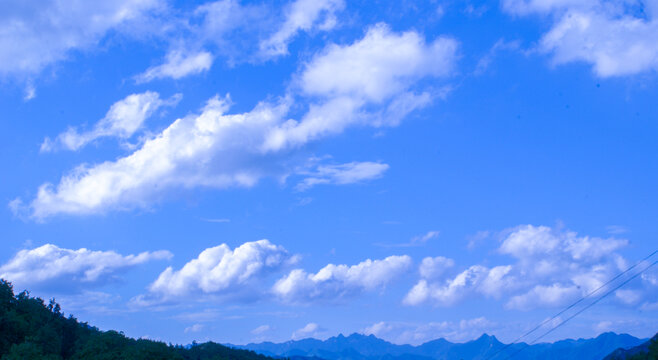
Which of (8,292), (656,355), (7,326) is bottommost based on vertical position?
(656,355)

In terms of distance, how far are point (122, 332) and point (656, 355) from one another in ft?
303

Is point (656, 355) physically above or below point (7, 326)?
below

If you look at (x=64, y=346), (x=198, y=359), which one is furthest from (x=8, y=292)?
(x=198, y=359)

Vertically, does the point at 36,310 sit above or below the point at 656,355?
above

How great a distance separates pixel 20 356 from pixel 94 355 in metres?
20.8

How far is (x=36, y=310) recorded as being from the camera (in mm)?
110312

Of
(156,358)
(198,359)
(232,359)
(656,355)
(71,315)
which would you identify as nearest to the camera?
(656,355)

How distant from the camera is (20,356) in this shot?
73.4 metres

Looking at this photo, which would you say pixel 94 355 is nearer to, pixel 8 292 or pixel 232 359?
pixel 8 292

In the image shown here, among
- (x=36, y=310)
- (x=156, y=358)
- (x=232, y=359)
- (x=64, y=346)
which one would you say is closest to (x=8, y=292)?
(x=36, y=310)

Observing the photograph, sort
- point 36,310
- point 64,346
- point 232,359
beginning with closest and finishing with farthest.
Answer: point 36,310 → point 64,346 → point 232,359

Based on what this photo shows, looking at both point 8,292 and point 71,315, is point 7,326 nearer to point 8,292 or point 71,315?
point 8,292

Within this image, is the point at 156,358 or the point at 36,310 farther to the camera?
the point at 36,310

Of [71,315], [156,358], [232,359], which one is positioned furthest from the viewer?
[232,359]
